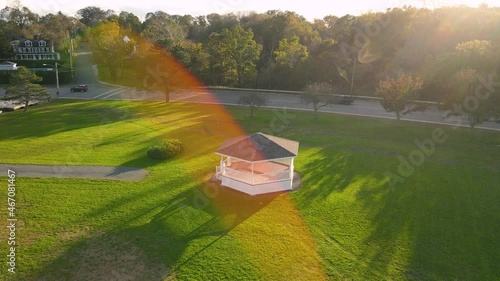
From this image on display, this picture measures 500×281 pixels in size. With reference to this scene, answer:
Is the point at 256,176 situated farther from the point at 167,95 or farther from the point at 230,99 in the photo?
the point at 230,99

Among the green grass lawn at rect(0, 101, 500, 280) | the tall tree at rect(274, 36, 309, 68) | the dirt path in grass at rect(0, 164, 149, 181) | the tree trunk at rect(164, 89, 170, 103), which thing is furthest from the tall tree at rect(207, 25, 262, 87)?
the dirt path in grass at rect(0, 164, 149, 181)

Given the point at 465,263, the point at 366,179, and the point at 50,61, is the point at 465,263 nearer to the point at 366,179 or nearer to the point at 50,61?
the point at 366,179

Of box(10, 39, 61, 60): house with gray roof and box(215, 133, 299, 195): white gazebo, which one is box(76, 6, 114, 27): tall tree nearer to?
box(10, 39, 61, 60): house with gray roof

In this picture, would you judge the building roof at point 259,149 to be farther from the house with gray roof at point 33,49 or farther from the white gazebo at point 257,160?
the house with gray roof at point 33,49

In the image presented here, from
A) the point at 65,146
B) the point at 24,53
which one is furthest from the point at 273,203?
the point at 24,53

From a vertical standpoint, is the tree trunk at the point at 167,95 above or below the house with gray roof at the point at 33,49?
below

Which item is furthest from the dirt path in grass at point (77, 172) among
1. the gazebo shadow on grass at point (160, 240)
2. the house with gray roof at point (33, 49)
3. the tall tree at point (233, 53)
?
the house with gray roof at point (33, 49)
